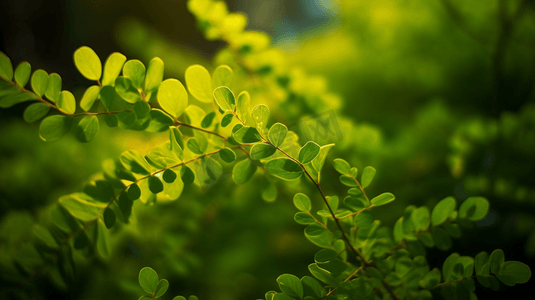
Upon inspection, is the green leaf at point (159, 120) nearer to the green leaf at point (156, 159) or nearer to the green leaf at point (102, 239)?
the green leaf at point (156, 159)

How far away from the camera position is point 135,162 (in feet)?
1.16

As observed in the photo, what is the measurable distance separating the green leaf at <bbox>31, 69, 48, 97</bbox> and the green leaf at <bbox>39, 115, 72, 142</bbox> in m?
0.03

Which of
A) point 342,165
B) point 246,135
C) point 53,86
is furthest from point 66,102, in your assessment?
point 342,165

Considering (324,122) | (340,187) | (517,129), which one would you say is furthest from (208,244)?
(517,129)

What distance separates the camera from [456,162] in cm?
76

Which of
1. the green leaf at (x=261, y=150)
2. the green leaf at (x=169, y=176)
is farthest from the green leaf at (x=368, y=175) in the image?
the green leaf at (x=169, y=176)

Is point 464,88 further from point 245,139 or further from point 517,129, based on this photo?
point 245,139

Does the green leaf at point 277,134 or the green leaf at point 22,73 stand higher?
the green leaf at point 22,73

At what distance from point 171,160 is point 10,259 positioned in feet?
1.25

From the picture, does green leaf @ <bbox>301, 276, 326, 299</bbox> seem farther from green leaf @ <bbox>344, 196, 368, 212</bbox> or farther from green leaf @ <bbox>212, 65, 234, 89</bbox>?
green leaf @ <bbox>212, 65, 234, 89</bbox>

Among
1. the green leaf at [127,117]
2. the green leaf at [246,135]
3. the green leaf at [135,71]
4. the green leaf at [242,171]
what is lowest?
the green leaf at [242,171]

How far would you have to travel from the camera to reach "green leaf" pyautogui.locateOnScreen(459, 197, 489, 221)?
365mm

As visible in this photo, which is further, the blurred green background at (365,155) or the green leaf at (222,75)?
the blurred green background at (365,155)

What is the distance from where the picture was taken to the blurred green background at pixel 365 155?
2.31ft
